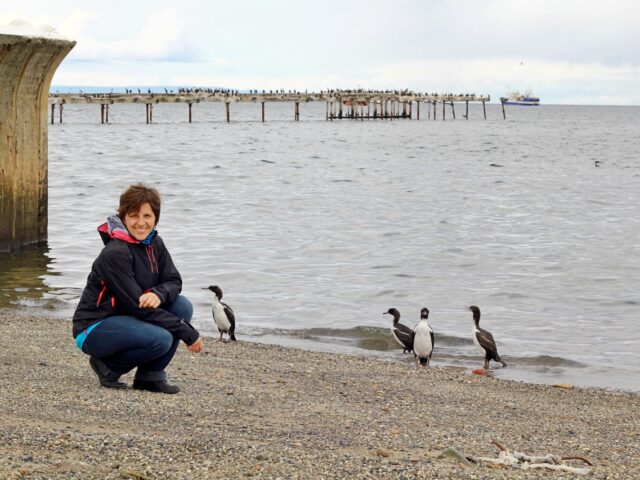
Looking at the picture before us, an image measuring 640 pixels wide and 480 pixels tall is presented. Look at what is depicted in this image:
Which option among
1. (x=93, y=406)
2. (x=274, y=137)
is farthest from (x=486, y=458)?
(x=274, y=137)

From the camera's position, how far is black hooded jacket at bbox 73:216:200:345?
631 centimetres

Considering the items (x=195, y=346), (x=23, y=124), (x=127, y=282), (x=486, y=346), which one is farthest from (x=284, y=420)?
(x=23, y=124)

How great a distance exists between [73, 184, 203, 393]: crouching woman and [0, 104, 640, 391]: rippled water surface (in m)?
5.14

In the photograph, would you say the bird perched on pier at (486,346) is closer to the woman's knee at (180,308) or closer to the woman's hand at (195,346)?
the woman's knee at (180,308)

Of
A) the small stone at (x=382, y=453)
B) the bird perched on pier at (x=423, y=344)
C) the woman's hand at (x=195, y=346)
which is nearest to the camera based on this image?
the small stone at (x=382, y=453)

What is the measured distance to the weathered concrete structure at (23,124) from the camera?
1377 centimetres

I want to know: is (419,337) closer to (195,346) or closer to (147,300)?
(195,346)

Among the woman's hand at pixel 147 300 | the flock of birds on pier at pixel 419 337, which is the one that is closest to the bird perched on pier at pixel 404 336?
the flock of birds on pier at pixel 419 337

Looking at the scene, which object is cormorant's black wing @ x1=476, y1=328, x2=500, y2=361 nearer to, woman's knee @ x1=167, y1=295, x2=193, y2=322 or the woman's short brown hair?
woman's knee @ x1=167, y1=295, x2=193, y2=322

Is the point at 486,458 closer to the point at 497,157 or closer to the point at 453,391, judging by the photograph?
the point at 453,391

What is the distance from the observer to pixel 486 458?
5746mm

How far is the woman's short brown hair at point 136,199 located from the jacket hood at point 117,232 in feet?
0.26

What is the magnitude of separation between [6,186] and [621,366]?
912 centimetres

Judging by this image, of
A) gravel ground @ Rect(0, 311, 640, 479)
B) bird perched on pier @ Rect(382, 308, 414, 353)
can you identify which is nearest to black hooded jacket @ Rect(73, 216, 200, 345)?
gravel ground @ Rect(0, 311, 640, 479)
